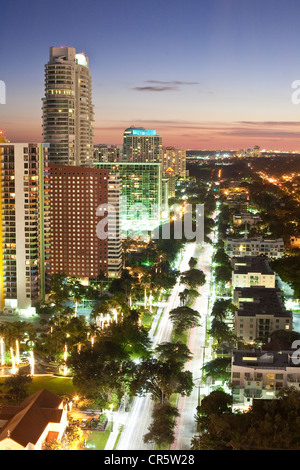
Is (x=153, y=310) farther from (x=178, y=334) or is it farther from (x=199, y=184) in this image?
(x=199, y=184)

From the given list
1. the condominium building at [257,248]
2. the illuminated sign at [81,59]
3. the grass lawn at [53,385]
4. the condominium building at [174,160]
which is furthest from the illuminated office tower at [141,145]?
the grass lawn at [53,385]

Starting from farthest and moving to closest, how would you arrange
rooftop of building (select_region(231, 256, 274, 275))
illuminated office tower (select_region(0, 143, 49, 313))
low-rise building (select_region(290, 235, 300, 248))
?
low-rise building (select_region(290, 235, 300, 248)) < rooftop of building (select_region(231, 256, 274, 275)) < illuminated office tower (select_region(0, 143, 49, 313))

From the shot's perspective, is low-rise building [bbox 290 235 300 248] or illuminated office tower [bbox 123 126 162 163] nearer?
low-rise building [bbox 290 235 300 248]

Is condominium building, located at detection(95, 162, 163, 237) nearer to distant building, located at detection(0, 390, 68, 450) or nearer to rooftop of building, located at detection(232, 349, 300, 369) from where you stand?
rooftop of building, located at detection(232, 349, 300, 369)

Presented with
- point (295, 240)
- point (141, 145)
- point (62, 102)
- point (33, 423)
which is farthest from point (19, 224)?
A: point (141, 145)

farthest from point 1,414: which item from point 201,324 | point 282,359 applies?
point 201,324

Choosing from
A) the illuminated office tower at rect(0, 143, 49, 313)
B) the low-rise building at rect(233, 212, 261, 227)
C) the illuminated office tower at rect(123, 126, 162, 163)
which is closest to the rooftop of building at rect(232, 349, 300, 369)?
the illuminated office tower at rect(0, 143, 49, 313)

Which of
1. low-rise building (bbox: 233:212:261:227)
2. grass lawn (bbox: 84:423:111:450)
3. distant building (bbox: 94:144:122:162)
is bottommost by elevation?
grass lawn (bbox: 84:423:111:450)
